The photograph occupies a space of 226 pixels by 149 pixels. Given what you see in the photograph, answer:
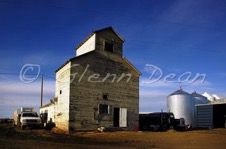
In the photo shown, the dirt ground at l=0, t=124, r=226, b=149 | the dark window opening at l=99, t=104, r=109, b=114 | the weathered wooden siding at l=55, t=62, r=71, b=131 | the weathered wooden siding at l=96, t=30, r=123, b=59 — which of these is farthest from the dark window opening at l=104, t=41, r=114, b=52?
the dirt ground at l=0, t=124, r=226, b=149

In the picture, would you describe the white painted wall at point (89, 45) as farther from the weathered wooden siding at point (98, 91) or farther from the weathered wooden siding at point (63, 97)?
the weathered wooden siding at point (63, 97)

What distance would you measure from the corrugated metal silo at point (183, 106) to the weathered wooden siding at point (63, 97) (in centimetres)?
2202

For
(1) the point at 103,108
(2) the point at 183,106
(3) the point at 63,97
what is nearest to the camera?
(3) the point at 63,97

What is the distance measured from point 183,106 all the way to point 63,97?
930 inches

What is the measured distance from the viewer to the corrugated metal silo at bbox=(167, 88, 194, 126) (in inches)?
1894


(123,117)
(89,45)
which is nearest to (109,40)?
(89,45)

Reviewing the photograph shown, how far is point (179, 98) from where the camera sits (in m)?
48.4

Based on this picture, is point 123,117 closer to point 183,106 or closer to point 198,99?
point 183,106

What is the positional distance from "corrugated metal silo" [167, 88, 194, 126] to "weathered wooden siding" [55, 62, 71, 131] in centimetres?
2202

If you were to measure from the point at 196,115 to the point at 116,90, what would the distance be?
20465 mm

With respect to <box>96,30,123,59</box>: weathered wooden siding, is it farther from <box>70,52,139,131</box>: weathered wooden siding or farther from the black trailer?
the black trailer

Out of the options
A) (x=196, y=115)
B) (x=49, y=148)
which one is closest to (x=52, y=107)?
(x=49, y=148)

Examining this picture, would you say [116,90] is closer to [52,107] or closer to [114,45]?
[114,45]

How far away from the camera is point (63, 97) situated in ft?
106
